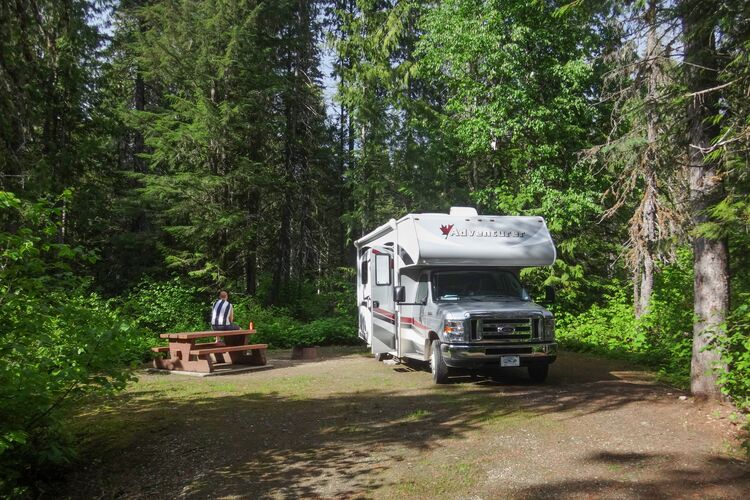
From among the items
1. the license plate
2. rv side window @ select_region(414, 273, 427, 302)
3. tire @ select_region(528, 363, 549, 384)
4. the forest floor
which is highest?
rv side window @ select_region(414, 273, 427, 302)

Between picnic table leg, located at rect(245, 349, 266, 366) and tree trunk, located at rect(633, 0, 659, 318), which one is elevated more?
tree trunk, located at rect(633, 0, 659, 318)

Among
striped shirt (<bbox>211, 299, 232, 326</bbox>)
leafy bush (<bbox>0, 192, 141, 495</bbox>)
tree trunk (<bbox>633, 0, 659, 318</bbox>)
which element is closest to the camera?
leafy bush (<bbox>0, 192, 141, 495</bbox>)

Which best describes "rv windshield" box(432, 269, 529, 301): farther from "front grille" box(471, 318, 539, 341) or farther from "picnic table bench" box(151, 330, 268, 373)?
"picnic table bench" box(151, 330, 268, 373)

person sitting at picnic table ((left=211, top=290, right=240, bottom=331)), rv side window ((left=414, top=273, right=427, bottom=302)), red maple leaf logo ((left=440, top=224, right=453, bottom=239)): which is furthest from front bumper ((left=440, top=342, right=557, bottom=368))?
person sitting at picnic table ((left=211, top=290, right=240, bottom=331))

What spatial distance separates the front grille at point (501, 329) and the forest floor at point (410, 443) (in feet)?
2.85

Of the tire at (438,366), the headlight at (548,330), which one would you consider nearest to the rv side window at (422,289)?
the tire at (438,366)

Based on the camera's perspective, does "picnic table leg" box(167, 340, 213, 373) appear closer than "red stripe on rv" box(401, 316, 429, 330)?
No

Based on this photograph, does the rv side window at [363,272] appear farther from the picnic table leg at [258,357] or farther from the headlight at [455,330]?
the headlight at [455,330]

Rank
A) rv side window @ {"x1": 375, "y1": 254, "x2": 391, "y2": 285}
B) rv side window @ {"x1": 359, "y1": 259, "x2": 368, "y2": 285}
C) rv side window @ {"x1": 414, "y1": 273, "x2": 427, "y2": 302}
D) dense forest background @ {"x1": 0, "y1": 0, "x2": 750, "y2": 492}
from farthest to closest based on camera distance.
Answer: rv side window @ {"x1": 359, "y1": 259, "x2": 368, "y2": 285} < rv side window @ {"x1": 375, "y1": 254, "x2": 391, "y2": 285} < rv side window @ {"x1": 414, "y1": 273, "x2": 427, "y2": 302} < dense forest background @ {"x1": 0, "y1": 0, "x2": 750, "y2": 492}

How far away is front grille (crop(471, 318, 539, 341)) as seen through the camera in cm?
961

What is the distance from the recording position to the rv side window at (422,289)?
11.0 meters

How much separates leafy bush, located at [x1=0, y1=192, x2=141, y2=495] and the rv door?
679 centimetres

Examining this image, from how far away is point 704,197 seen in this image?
25.2 feet

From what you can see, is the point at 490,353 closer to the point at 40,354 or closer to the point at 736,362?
the point at 736,362
